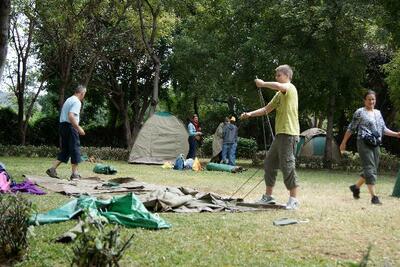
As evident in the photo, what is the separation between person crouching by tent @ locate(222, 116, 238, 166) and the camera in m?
16.0

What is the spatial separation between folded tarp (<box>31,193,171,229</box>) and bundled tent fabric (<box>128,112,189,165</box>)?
11.9 m

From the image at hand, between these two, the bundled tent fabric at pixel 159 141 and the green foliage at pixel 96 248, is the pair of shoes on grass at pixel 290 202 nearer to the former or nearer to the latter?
the green foliage at pixel 96 248

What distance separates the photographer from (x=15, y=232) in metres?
3.76

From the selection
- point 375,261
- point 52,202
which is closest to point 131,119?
point 52,202

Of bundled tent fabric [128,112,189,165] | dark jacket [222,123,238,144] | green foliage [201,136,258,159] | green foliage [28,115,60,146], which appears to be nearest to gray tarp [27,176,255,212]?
dark jacket [222,123,238,144]

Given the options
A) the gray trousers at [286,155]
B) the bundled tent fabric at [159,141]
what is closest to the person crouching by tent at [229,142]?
the bundled tent fabric at [159,141]

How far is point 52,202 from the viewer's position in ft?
21.7

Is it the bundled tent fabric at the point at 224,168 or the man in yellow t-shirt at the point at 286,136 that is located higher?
the man in yellow t-shirt at the point at 286,136

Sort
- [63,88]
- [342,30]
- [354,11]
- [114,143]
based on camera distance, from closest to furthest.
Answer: [354,11] < [342,30] < [63,88] < [114,143]

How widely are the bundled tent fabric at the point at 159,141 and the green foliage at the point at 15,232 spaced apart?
13.4 metres

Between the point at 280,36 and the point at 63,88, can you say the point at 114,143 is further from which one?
the point at 280,36

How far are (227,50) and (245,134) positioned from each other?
450 inches

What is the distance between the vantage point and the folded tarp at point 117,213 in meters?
5.07

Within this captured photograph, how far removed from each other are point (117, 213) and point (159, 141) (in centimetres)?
1231
